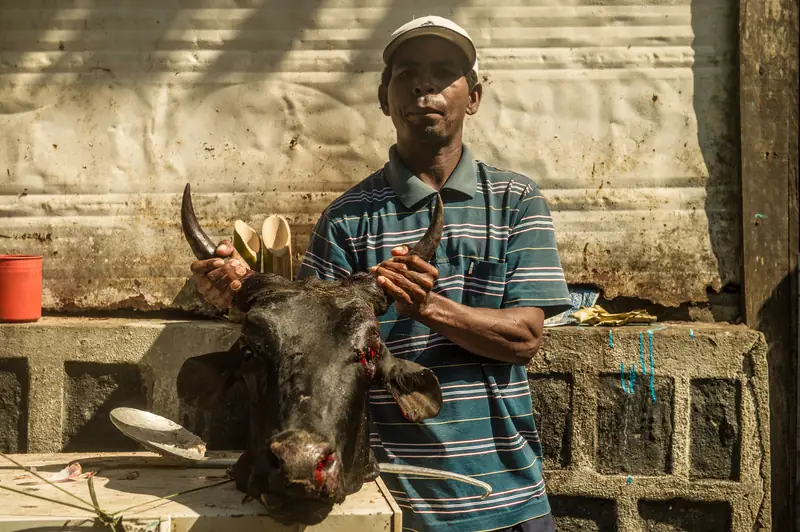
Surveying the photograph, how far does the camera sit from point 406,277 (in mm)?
2820

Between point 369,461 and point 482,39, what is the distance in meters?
Result: 2.76

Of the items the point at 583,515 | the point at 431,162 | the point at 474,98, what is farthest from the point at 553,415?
the point at 474,98

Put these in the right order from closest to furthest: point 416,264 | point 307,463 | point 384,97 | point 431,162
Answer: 1. point 307,463
2. point 416,264
3. point 431,162
4. point 384,97

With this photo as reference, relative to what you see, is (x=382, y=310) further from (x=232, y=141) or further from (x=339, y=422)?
(x=232, y=141)

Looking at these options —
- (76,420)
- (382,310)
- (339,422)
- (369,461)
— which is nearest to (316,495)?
(339,422)

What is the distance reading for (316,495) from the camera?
2.31m

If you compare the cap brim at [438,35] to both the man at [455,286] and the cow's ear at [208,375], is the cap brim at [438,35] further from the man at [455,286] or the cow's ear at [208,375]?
the cow's ear at [208,375]

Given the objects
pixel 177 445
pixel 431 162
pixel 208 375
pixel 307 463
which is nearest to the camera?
pixel 307 463

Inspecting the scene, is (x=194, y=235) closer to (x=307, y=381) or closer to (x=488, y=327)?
(x=307, y=381)

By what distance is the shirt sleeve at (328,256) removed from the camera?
135 inches

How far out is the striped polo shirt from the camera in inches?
127

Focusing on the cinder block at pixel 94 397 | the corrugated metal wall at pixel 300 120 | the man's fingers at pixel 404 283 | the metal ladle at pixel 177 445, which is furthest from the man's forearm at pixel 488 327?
the cinder block at pixel 94 397

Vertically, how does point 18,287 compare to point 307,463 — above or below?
above

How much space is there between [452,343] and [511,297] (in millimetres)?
301
